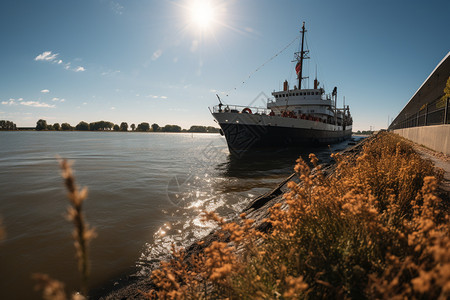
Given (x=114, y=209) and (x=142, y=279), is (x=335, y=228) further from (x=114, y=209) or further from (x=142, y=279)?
(x=114, y=209)

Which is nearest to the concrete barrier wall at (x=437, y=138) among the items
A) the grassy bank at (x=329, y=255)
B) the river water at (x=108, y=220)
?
the river water at (x=108, y=220)

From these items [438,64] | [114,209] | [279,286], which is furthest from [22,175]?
[438,64]

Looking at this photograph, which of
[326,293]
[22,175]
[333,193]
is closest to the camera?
[326,293]

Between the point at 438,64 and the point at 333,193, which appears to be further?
the point at 438,64

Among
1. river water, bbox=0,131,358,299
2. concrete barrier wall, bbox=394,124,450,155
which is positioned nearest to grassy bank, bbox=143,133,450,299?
river water, bbox=0,131,358,299

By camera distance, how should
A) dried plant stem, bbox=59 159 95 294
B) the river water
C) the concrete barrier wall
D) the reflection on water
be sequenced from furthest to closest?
the concrete barrier wall
the reflection on water
the river water
dried plant stem, bbox=59 159 95 294

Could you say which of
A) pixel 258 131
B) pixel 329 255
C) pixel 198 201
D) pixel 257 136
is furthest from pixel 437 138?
pixel 329 255

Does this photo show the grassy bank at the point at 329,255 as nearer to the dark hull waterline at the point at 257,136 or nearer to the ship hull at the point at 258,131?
the ship hull at the point at 258,131

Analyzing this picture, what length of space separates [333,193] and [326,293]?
49.2 inches

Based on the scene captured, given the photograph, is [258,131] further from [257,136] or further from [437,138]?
[437,138]

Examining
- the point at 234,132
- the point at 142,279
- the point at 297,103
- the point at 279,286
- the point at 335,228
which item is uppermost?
the point at 297,103

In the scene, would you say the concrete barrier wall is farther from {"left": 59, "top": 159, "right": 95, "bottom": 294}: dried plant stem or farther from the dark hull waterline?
{"left": 59, "top": 159, "right": 95, "bottom": 294}: dried plant stem

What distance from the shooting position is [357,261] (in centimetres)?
187

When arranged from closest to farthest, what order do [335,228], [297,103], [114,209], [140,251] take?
[335,228] < [140,251] < [114,209] < [297,103]
